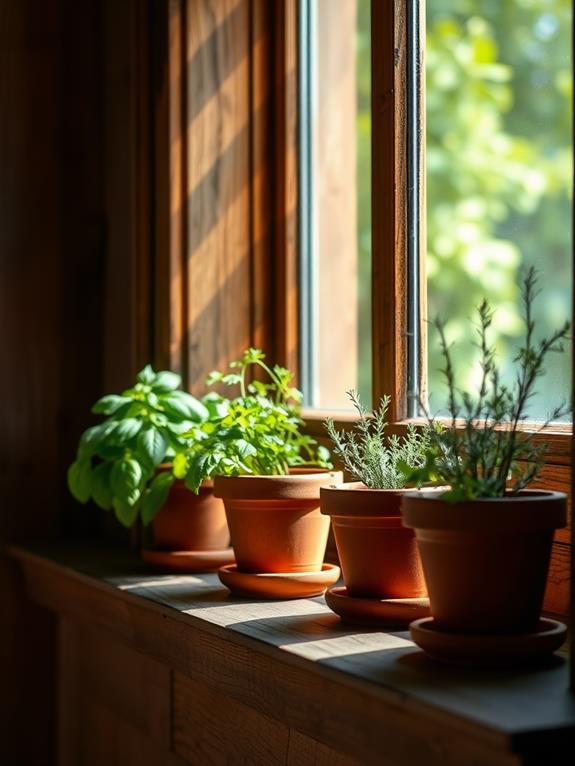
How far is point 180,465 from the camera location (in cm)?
161

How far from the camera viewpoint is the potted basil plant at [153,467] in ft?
5.34

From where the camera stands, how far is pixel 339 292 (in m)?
2.13

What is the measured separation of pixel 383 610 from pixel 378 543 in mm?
74

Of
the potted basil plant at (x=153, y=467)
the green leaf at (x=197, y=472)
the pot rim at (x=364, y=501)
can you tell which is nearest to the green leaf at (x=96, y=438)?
the potted basil plant at (x=153, y=467)

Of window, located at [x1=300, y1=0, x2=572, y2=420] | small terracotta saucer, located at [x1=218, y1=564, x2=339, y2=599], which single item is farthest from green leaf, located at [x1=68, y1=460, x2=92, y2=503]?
window, located at [x1=300, y1=0, x2=572, y2=420]

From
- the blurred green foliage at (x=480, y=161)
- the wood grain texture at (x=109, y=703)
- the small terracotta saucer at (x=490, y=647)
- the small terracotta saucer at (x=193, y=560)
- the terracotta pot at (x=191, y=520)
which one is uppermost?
the blurred green foliage at (x=480, y=161)

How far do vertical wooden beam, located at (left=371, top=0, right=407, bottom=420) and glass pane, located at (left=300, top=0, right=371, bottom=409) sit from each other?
253 mm

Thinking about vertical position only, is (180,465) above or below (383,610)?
above

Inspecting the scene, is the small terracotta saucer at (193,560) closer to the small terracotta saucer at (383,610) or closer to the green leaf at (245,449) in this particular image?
the green leaf at (245,449)

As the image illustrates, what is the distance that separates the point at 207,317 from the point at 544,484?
0.80 metres

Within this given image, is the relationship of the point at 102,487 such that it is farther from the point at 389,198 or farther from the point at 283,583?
the point at 389,198

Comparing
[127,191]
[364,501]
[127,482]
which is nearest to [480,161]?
[127,191]

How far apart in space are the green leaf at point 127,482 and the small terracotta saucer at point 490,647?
694 mm

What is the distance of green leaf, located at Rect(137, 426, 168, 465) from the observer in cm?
162
